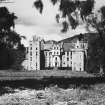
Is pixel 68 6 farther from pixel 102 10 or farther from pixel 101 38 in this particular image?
pixel 101 38

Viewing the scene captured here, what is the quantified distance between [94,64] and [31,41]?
288 feet

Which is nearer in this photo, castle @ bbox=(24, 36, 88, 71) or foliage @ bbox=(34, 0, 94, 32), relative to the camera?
foliage @ bbox=(34, 0, 94, 32)

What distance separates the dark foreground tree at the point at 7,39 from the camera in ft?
76.4

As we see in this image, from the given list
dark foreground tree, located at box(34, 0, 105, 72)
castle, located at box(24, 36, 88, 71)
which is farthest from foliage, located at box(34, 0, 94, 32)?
castle, located at box(24, 36, 88, 71)

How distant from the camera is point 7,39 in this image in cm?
2434

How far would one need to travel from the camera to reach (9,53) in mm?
25797

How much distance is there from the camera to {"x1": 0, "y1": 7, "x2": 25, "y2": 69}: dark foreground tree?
23281 mm

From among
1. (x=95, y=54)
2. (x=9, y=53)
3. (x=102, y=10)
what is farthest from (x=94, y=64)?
(x=9, y=53)

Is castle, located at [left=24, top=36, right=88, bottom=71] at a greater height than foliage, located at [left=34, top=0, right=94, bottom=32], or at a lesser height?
lesser

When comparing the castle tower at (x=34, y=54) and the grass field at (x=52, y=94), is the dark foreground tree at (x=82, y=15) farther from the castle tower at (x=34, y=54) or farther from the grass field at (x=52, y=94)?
the castle tower at (x=34, y=54)

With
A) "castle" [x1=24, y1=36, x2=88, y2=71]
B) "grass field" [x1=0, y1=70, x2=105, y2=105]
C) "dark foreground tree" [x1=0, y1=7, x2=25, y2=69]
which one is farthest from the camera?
"castle" [x1=24, y1=36, x2=88, y2=71]

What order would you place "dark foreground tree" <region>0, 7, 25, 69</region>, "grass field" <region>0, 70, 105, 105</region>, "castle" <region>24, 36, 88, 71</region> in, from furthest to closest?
"castle" <region>24, 36, 88, 71</region> → "dark foreground tree" <region>0, 7, 25, 69</region> → "grass field" <region>0, 70, 105, 105</region>

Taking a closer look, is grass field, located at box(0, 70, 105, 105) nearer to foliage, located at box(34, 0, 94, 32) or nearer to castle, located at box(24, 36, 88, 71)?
foliage, located at box(34, 0, 94, 32)

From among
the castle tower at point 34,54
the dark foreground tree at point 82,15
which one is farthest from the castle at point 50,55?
the dark foreground tree at point 82,15
